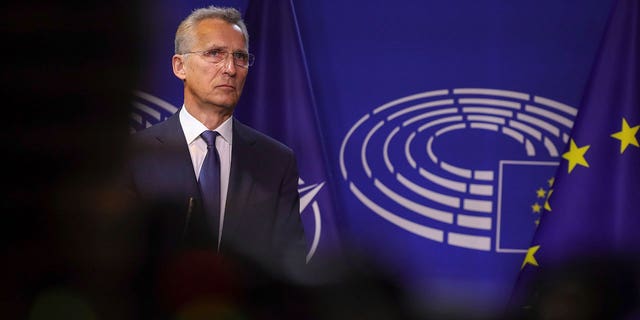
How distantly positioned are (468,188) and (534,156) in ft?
0.89

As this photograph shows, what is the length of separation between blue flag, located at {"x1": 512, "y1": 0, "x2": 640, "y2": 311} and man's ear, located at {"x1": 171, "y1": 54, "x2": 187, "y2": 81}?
1356 millimetres

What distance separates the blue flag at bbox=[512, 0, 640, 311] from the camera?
2.48 meters

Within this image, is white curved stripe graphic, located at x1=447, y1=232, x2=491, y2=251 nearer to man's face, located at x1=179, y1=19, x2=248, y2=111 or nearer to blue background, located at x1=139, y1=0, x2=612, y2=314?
blue background, located at x1=139, y1=0, x2=612, y2=314

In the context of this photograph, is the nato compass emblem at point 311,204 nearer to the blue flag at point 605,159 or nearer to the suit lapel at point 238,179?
the suit lapel at point 238,179

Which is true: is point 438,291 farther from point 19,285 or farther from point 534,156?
point 534,156

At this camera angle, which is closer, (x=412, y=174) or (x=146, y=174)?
(x=146, y=174)

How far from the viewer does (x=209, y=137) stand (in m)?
2.31

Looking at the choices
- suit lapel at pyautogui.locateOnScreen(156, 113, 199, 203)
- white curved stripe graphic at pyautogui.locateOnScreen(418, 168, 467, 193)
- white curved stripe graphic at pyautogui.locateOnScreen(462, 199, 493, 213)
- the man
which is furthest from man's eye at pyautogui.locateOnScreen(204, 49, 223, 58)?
white curved stripe graphic at pyautogui.locateOnScreen(462, 199, 493, 213)

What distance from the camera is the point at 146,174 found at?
6.56 ft

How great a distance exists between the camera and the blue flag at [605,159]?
8.13 ft

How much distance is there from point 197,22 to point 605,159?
1485 mm

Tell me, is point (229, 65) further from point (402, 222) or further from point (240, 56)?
point (402, 222)

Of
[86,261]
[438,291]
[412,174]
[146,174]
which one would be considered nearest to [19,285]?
[86,261]

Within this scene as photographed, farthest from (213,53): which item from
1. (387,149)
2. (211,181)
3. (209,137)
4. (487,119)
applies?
(487,119)
